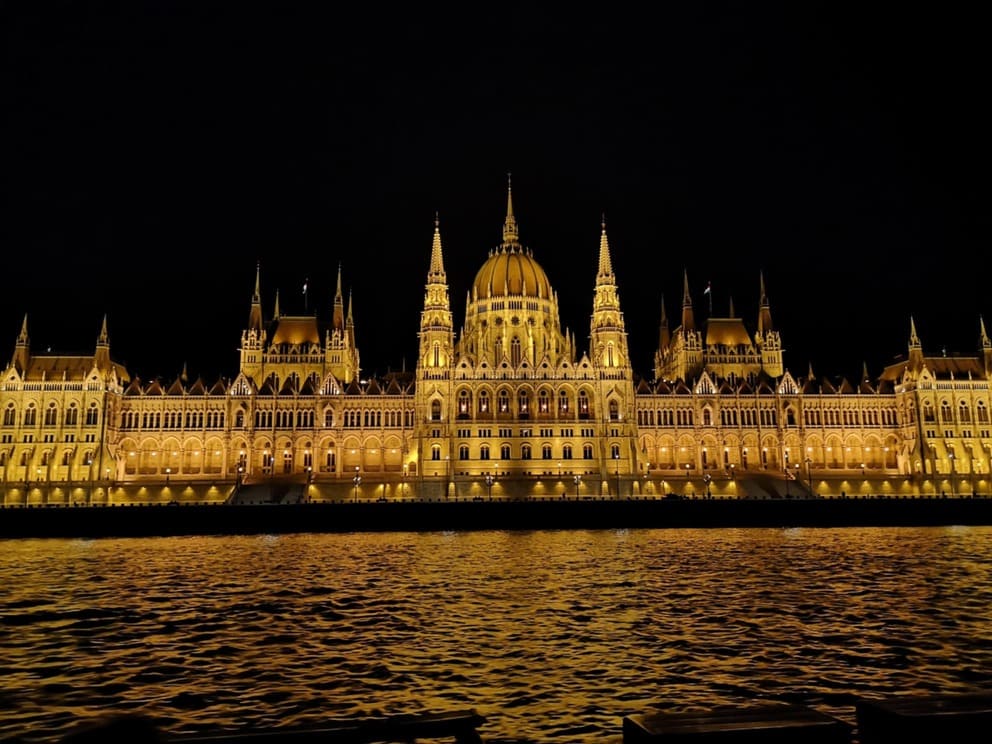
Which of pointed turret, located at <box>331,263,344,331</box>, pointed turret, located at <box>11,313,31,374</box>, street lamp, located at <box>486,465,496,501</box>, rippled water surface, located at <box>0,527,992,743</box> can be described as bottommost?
rippled water surface, located at <box>0,527,992,743</box>

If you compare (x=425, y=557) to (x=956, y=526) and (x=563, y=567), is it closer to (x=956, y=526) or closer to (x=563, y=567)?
(x=563, y=567)

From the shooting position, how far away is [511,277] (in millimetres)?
115812

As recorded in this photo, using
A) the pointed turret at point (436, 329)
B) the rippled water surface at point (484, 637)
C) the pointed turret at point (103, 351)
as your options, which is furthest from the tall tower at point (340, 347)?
the rippled water surface at point (484, 637)

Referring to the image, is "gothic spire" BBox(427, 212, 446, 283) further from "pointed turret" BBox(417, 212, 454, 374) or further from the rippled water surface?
the rippled water surface

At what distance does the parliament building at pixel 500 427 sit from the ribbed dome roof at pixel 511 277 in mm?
659

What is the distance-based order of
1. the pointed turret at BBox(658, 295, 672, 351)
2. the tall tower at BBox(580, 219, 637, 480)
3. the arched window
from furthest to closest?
the pointed turret at BBox(658, 295, 672, 351), the arched window, the tall tower at BBox(580, 219, 637, 480)

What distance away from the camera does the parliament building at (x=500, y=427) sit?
9250 centimetres

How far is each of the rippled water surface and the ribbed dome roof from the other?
243 ft

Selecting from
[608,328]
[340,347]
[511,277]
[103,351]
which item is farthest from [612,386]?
[103,351]

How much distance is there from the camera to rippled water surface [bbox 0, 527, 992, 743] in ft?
51.8

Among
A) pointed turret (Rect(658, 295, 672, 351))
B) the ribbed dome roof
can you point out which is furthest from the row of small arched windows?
pointed turret (Rect(658, 295, 672, 351))

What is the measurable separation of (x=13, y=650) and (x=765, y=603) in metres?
23.3

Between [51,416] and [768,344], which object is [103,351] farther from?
[768,344]

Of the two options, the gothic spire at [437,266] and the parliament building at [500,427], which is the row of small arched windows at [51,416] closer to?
the parliament building at [500,427]
